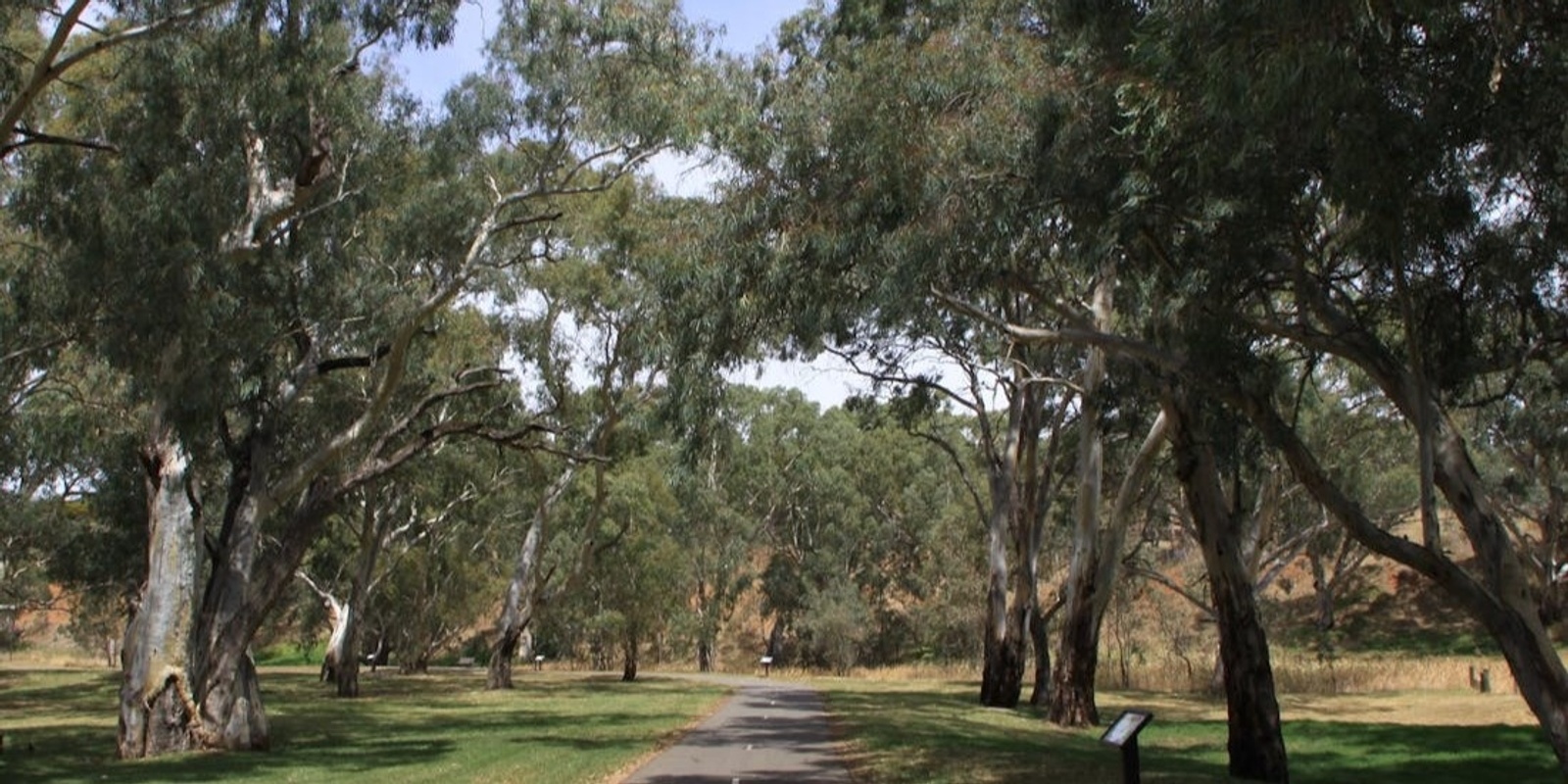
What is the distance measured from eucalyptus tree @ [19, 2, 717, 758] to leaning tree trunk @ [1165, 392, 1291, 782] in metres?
9.82

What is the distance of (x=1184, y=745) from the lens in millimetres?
20359

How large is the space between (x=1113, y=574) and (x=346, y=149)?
46.7ft

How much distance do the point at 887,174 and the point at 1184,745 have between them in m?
12.5

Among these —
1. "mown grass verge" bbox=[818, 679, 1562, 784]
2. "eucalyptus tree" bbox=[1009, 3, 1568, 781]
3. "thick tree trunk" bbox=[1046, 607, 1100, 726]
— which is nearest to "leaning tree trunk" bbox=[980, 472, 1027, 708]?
"mown grass verge" bbox=[818, 679, 1562, 784]

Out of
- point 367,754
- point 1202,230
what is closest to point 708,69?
point 1202,230

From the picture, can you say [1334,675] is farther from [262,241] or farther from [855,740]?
[262,241]

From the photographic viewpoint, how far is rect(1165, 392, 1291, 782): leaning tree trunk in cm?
1466

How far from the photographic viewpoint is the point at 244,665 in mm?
19656

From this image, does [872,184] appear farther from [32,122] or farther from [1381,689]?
[1381,689]

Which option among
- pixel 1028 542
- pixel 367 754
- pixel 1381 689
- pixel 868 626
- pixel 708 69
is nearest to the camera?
pixel 367 754

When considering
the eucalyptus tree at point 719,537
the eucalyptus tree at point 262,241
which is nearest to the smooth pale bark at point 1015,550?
the eucalyptus tree at point 262,241

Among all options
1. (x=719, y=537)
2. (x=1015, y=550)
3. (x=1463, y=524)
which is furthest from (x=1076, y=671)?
(x=719, y=537)

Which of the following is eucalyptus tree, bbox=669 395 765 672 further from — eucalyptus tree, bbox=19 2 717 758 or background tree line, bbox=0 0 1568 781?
eucalyptus tree, bbox=19 2 717 758

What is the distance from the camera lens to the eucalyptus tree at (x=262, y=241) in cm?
1667
